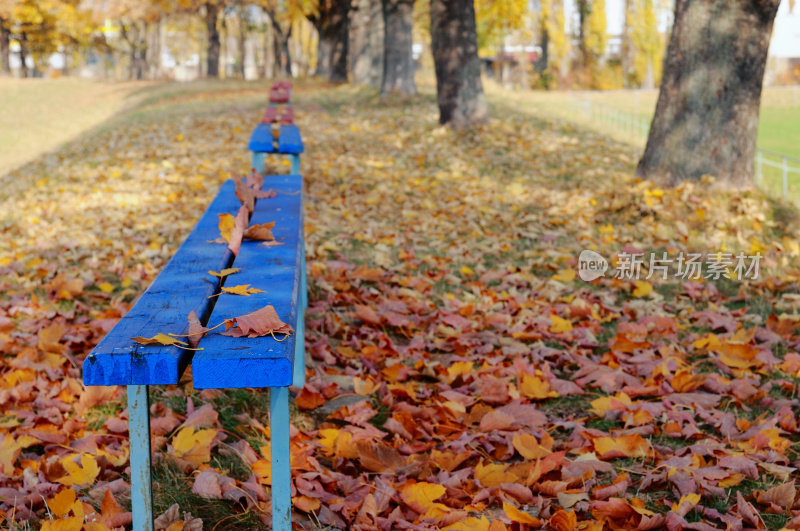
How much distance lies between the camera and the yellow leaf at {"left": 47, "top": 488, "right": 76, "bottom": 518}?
1.97 m

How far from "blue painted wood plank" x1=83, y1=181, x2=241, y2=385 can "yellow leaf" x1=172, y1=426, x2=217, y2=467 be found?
528 mm

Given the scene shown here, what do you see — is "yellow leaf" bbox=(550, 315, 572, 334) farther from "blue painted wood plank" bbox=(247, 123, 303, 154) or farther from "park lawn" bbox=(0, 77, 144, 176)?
"park lawn" bbox=(0, 77, 144, 176)

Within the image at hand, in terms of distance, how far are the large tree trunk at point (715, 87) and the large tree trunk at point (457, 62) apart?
176 inches

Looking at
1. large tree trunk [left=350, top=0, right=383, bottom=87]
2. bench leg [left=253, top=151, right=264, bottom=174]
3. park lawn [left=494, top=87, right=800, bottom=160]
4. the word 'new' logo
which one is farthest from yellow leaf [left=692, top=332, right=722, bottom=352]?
large tree trunk [left=350, top=0, right=383, bottom=87]

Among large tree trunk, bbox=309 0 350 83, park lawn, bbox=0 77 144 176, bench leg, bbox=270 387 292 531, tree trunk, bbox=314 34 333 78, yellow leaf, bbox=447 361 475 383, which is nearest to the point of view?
bench leg, bbox=270 387 292 531

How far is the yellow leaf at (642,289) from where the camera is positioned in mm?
4188

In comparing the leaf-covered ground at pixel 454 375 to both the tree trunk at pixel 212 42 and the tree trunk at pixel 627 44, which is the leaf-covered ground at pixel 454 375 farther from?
the tree trunk at pixel 627 44

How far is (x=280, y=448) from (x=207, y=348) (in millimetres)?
311

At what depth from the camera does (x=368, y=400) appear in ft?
9.28

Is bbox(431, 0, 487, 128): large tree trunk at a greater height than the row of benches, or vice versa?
bbox(431, 0, 487, 128): large tree trunk

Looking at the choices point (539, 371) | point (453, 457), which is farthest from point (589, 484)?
point (539, 371)

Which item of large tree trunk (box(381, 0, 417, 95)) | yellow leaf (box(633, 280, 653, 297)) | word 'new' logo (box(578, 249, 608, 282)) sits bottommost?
yellow leaf (box(633, 280, 653, 297))

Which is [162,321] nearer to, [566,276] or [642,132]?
[566,276]

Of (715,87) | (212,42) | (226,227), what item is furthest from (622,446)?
(212,42)
